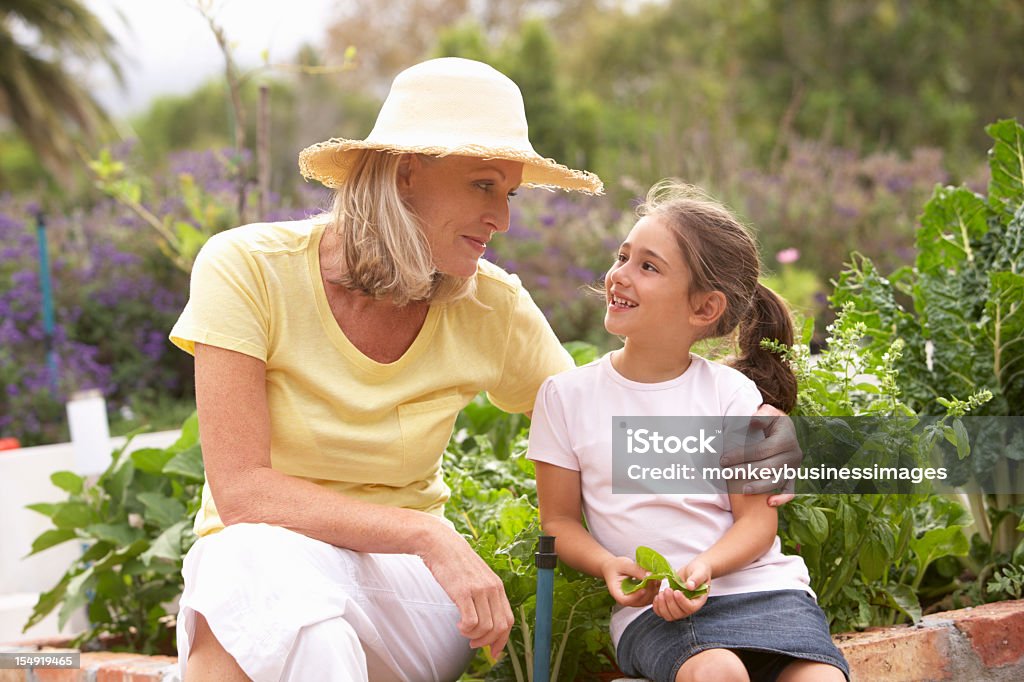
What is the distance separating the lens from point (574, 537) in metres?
1.94

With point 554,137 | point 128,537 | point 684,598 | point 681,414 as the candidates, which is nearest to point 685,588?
point 684,598

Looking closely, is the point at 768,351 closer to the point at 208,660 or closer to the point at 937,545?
the point at 937,545

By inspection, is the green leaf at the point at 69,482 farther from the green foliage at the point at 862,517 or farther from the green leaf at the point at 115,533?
the green foliage at the point at 862,517

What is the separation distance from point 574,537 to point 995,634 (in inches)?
37.5

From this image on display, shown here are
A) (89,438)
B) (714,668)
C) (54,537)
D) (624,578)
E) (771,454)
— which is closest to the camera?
(714,668)

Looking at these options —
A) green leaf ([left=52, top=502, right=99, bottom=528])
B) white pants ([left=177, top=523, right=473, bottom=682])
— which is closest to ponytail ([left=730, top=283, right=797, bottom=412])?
white pants ([left=177, top=523, right=473, bottom=682])

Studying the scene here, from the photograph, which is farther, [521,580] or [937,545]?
[937,545]

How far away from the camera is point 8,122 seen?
46.0 ft

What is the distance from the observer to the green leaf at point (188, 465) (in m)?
2.74

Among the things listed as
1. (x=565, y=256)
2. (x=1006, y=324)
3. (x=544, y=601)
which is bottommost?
(x=544, y=601)

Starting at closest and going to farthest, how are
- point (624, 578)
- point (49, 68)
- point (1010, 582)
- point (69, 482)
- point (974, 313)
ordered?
point (624, 578) < point (1010, 582) < point (974, 313) < point (69, 482) < point (49, 68)

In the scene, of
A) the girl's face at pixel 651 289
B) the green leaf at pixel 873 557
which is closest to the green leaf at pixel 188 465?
the girl's face at pixel 651 289

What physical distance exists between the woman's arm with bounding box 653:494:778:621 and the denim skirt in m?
0.05

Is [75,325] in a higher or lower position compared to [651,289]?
higher
